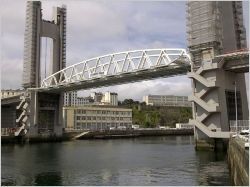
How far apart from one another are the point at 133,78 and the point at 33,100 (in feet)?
87.4

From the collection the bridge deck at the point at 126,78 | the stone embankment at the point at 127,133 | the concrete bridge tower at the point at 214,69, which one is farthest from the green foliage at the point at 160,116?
the concrete bridge tower at the point at 214,69

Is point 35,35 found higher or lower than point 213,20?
higher

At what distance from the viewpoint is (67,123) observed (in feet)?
376

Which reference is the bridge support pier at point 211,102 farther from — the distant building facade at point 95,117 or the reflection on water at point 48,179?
the distant building facade at point 95,117

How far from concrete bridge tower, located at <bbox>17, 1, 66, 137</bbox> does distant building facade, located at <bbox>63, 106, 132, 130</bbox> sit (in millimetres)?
24697

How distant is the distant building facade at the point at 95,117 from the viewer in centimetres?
11412

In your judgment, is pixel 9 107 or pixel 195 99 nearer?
pixel 195 99

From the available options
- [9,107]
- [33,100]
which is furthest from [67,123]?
[33,100]

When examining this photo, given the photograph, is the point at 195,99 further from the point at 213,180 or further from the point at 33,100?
the point at 33,100

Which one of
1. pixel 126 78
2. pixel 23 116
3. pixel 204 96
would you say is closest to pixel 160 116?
pixel 23 116

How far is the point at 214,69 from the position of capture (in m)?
45.4

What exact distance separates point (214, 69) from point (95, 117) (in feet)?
254

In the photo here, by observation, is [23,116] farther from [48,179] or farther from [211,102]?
[48,179]

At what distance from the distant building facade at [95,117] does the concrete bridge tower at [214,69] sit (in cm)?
6962
